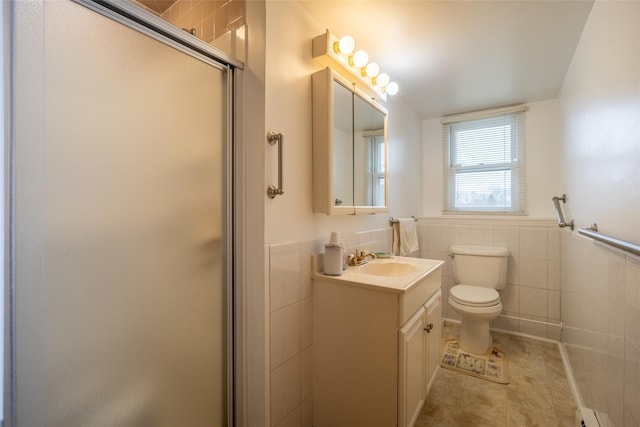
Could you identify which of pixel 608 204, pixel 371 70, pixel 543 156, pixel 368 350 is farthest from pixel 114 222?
pixel 543 156

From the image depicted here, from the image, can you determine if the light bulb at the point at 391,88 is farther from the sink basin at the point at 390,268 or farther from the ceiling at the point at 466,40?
the sink basin at the point at 390,268

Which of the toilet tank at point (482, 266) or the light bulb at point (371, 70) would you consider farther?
the toilet tank at point (482, 266)

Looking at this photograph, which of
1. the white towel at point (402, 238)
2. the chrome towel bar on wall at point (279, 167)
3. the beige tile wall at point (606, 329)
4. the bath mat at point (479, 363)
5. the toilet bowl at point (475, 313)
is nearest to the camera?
the beige tile wall at point (606, 329)

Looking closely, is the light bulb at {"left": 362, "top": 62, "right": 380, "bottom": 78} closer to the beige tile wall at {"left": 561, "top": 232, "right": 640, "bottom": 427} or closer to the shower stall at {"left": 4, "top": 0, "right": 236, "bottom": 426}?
the shower stall at {"left": 4, "top": 0, "right": 236, "bottom": 426}

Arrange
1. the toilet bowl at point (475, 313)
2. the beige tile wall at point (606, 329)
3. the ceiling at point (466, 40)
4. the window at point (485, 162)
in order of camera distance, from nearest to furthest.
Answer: the beige tile wall at point (606, 329)
the ceiling at point (466, 40)
the toilet bowl at point (475, 313)
the window at point (485, 162)

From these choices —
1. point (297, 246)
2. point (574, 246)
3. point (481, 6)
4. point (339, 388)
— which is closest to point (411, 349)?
point (339, 388)

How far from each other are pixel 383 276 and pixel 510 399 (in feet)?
3.88

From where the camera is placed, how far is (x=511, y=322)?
264cm

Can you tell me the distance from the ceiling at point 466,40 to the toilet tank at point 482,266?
142cm

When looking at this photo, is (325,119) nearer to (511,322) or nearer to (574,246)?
(574,246)

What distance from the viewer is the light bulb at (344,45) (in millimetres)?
1494

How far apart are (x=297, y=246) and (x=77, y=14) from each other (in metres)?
1.13

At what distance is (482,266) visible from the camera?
2508mm

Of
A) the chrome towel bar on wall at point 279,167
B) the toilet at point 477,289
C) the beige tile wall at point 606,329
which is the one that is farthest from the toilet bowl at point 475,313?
the chrome towel bar on wall at point 279,167
